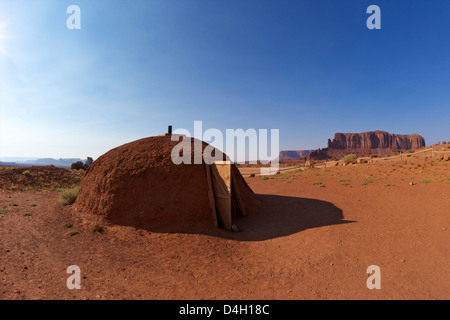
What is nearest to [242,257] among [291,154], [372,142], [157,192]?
[157,192]

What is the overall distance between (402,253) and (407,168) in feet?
57.2

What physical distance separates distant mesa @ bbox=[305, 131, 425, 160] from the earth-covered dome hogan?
10453 cm

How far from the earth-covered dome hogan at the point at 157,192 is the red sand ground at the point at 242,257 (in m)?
0.46

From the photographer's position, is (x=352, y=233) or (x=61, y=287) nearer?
(x=61, y=287)

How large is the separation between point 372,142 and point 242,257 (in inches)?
5379

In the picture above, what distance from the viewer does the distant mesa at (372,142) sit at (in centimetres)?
10418

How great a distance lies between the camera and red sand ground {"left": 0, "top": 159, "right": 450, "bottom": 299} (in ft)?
12.2

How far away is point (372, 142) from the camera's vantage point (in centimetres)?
11206

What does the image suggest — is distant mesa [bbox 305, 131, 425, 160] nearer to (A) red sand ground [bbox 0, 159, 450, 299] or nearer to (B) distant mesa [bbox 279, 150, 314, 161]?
(B) distant mesa [bbox 279, 150, 314, 161]

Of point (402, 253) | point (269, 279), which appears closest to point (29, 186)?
point (269, 279)

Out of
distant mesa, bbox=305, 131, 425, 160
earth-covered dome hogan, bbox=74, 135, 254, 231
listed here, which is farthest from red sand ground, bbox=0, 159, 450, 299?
distant mesa, bbox=305, 131, 425, 160
